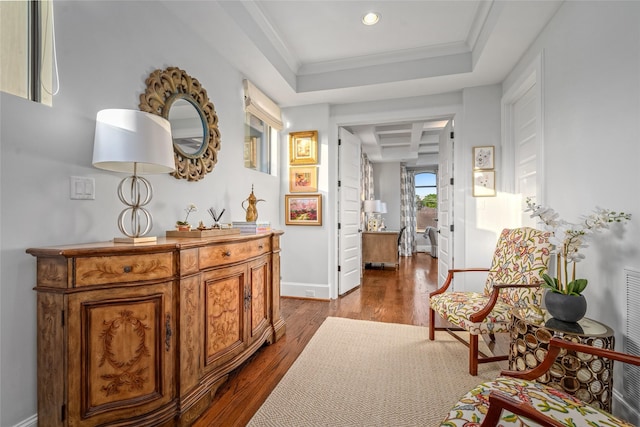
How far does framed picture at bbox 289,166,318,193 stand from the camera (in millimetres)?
3818

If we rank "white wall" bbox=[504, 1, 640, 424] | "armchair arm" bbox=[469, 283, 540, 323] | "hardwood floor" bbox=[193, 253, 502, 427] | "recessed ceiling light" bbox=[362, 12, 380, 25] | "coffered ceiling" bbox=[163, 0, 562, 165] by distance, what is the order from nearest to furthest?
"white wall" bbox=[504, 1, 640, 424]
"hardwood floor" bbox=[193, 253, 502, 427]
"armchair arm" bbox=[469, 283, 540, 323]
"coffered ceiling" bbox=[163, 0, 562, 165]
"recessed ceiling light" bbox=[362, 12, 380, 25]

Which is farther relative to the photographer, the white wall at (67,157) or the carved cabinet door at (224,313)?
the carved cabinet door at (224,313)

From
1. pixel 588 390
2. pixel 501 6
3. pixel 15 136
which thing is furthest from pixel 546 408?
pixel 501 6

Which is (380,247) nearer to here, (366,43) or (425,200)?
(425,200)

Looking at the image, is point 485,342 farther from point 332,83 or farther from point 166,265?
point 332,83

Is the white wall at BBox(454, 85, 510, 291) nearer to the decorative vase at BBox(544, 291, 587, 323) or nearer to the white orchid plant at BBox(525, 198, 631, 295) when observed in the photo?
the white orchid plant at BBox(525, 198, 631, 295)

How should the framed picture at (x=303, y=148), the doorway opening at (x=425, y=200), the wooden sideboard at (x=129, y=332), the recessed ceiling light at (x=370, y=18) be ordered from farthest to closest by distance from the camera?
the doorway opening at (x=425, y=200) → the framed picture at (x=303, y=148) → the recessed ceiling light at (x=370, y=18) → the wooden sideboard at (x=129, y=332)

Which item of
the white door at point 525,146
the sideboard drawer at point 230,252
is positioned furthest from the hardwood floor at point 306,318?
the white door at point 525,146

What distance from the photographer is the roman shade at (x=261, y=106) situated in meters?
3.07

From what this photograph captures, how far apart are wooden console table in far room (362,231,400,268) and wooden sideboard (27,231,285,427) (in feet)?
14.5

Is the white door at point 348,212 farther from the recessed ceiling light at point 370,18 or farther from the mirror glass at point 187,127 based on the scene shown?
the mirror glass at point 187,127

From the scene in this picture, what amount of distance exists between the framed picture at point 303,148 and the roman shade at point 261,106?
0.26 meters

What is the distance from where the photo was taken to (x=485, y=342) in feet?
8.21

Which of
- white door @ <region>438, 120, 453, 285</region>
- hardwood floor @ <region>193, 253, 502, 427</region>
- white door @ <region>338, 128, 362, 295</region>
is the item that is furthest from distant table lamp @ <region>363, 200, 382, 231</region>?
white door @ <region>438, 120, 453, 285</region>
